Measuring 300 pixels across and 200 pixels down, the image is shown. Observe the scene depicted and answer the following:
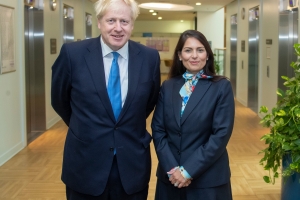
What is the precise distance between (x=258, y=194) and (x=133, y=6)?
277 cm

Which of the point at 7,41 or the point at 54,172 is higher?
the point at 7,41

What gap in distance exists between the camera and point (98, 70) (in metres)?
2.10

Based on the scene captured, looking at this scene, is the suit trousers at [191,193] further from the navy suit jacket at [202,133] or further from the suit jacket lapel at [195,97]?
the suit jacket lapel at [195,97]

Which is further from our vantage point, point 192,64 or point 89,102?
point 192,64

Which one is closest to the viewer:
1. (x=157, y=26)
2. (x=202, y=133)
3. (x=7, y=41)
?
(x=202, y=133)

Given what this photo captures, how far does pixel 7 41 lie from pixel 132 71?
3.63 meters

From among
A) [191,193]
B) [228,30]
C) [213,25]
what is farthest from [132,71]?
[213,25]

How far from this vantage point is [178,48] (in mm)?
2354

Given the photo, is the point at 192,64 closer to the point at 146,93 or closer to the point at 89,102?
the point at 146,93

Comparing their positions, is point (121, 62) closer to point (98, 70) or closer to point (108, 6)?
point (98, 70)

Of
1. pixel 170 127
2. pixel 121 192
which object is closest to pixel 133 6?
pixel 170 127

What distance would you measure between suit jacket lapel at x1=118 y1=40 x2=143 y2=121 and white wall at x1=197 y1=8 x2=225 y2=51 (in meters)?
14.7

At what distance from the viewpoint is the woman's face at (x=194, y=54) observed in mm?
2252

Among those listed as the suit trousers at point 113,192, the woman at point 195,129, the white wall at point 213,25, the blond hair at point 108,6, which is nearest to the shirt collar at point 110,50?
the blond hair at point 108,6
